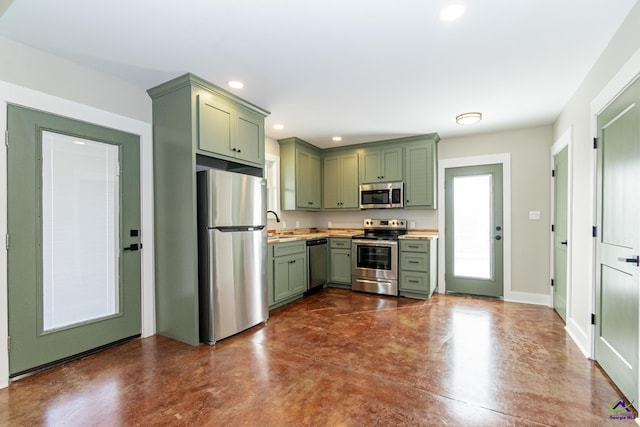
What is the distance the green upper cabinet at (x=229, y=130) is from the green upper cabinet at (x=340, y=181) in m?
1.96

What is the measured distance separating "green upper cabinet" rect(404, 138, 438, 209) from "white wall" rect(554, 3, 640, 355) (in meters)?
1.61

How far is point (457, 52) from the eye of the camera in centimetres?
224

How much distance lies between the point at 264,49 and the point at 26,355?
9.43 feet

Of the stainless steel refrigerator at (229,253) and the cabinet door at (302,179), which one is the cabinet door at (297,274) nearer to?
the stainless steel refrigerator at (229,253)

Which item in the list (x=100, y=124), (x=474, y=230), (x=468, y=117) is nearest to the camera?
(x=100, y=124)

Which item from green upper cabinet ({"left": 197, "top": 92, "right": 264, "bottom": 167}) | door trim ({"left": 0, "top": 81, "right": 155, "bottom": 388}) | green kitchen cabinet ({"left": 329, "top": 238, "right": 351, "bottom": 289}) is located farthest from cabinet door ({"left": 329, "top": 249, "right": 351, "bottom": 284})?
door trim ({"left": 0, "top": 81, "right": 155, "bottom": 388})

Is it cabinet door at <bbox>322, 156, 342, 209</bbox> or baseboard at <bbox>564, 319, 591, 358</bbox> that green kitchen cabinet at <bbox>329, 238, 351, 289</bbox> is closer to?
cabinet door at <bbox>322, 156, 342, 209</bbox>

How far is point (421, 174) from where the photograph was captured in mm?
4484

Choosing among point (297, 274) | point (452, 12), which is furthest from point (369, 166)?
point (452, 12)

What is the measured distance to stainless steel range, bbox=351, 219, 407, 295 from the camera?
436 cm

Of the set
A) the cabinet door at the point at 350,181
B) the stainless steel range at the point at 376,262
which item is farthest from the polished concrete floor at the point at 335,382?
the cabinet door at the point at 350,181

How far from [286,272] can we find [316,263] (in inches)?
30.5

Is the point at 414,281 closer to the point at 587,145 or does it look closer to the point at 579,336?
the point at 579,336

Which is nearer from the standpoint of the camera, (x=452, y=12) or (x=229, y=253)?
(x=452, y=12)
